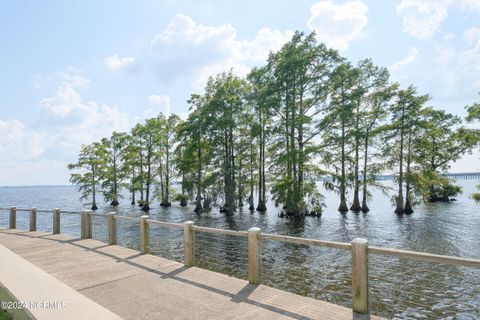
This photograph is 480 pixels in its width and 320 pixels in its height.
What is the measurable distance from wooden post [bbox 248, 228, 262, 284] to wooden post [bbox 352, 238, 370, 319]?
6.77 ft

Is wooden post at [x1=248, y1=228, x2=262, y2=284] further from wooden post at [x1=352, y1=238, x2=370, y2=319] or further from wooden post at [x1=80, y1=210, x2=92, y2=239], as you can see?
wooden post at [x1=80, y1=210, x2=92, y2=239]

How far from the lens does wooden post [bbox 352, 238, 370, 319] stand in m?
5.01

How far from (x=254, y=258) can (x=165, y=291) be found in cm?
187

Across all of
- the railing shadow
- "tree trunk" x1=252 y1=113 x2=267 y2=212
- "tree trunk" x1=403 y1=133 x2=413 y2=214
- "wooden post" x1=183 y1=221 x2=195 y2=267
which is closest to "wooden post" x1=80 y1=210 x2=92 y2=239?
the railing shadow

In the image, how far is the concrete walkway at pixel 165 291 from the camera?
511 centimetres

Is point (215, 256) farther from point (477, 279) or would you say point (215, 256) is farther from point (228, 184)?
point (228, 184)

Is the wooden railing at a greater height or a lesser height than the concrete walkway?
greater

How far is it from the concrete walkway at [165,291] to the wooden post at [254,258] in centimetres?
20

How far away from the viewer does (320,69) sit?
1246 inches

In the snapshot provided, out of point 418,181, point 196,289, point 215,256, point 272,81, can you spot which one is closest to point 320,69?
point 272,81

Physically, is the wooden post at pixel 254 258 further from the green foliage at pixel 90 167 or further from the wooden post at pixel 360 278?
the green foliage at pixel 90 167

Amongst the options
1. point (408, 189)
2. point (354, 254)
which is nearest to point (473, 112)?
point (408, 189)

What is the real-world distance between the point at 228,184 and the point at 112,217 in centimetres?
2645

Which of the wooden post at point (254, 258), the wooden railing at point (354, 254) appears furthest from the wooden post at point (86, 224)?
the wooden post at point (254, 258)
